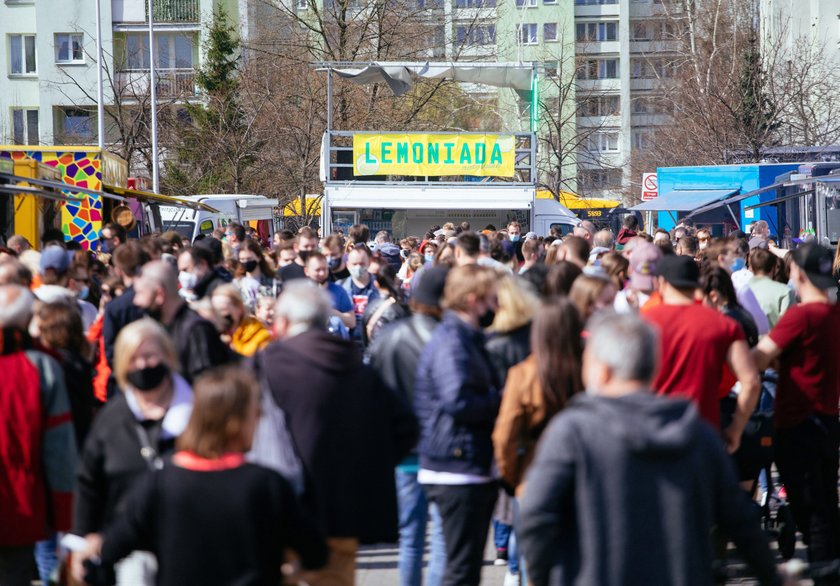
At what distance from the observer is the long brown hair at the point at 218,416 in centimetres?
→ 396

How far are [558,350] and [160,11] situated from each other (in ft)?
175

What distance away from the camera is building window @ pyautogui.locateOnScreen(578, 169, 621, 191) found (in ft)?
249

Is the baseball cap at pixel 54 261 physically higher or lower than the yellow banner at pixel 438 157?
lower

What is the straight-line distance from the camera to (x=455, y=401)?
5551 millimetres

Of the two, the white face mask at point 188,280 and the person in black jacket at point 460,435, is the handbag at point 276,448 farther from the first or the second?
the white face mask at point 188,280

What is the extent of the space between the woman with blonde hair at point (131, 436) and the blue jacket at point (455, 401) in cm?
117

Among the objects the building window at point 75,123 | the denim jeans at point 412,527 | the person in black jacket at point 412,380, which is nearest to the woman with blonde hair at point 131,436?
the person in black jacket at point 412,380

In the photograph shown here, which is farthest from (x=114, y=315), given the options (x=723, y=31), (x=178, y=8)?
(x=178, y=8)

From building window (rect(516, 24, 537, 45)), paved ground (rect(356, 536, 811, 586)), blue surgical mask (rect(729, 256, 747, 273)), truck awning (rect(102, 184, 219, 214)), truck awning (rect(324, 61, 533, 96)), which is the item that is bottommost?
paved ground (rect(356, 536, 811, 586))

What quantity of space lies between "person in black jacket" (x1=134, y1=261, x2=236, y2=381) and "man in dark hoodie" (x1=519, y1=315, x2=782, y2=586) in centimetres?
274

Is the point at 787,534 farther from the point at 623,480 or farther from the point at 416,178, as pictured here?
the point at 416,178

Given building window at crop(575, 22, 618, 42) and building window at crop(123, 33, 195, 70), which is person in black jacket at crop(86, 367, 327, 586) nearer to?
building window at crop(123, 33, 195, 70)

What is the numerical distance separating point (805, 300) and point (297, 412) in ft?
9.71

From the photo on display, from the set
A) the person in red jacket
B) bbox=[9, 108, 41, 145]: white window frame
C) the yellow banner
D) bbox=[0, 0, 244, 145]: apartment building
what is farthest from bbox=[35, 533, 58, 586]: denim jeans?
bbox=[9, 108, 41, 145]: white window frame
